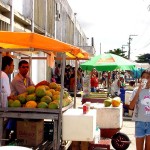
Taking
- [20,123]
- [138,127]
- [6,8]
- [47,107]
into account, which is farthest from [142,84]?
[6,8]

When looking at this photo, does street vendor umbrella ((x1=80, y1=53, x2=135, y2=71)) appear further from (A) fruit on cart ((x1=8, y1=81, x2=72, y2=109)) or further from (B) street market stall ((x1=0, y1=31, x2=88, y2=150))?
(B) street market stall ((x1=0, y1=31, x2=88, y2=150))

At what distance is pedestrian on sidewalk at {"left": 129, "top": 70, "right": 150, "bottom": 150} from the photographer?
21.4 ft

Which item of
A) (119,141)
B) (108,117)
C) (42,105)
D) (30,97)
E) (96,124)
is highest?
(30,97)

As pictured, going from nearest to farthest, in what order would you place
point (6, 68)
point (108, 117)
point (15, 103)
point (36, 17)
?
1. point (15, 103)
2. point (6, 68)
3. point (108, 117)
4. point (36, 17)

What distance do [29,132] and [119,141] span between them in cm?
333

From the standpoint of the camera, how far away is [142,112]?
657cm

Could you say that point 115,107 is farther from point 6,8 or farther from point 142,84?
point 6,8

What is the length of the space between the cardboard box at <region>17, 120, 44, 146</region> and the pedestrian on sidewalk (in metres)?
1.58

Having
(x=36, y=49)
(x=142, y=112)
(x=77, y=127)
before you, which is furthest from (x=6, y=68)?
(x=142, y=112)

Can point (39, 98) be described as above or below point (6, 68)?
below

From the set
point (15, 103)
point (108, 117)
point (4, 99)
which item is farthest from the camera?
point (108, 117)

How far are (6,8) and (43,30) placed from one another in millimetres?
9312

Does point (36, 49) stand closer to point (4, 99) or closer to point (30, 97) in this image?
point (30, 97)

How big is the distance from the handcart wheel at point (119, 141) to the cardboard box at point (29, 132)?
3.06 meters
